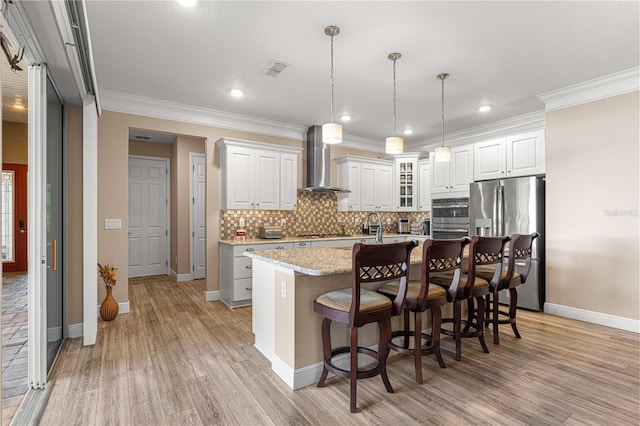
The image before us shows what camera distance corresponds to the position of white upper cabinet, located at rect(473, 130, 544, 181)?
4.37 m

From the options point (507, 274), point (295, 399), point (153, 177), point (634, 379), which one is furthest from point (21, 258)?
point (634, 379)

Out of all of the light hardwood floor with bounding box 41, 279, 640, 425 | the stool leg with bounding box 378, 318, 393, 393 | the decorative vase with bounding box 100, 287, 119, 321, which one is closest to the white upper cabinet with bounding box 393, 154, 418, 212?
the light hardwood floor with bounding box 41, 279, 640, 425

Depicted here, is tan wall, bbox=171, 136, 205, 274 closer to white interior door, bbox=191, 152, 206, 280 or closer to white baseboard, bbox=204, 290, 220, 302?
white interior door, bbox=191, 152, 206, 280

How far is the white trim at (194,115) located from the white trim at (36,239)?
1813 mm

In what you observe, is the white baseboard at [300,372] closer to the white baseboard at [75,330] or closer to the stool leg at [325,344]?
the stool leg at [325,344]

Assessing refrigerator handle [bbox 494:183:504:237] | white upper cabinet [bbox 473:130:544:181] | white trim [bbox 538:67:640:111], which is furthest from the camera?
refrigerator handle [bbox 494:183:504:237]

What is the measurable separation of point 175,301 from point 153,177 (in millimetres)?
2917

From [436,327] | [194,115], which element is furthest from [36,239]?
[436,327]

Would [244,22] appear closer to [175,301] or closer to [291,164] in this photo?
[291,164]

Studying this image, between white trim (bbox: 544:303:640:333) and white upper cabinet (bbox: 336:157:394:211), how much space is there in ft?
10.2

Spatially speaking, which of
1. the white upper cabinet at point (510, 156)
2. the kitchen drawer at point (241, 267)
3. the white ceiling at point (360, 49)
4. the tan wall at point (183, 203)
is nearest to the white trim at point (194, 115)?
the white ceiling at point (360, 49)

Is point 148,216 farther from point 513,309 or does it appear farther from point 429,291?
point 513,309

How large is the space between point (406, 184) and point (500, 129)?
6.20 feet

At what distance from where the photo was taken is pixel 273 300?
266 centimetres
